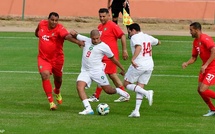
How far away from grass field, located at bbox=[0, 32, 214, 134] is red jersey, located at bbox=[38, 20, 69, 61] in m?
1.26

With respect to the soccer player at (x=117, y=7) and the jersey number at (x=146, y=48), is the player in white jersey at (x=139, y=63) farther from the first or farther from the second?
the soccer player at (x=117, y=7)

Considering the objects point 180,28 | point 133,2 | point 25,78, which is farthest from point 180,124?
point 133,2

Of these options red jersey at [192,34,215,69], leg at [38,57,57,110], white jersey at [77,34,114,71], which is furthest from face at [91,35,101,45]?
red jersey at [192,34,215,69]

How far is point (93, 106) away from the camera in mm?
18344

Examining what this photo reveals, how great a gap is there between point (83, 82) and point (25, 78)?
5.81m

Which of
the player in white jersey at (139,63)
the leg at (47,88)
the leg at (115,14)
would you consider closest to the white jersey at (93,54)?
the player in white jersey at (139,63)

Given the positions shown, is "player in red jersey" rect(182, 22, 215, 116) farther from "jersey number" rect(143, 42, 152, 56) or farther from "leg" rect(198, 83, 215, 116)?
"jersey number" rect(143, 42, 152, 56)

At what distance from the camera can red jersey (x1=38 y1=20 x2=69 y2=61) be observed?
17875 mm

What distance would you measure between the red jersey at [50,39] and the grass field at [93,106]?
1263 millimetres

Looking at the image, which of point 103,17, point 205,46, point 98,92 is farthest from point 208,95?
point 103,17

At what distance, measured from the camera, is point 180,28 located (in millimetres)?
38156

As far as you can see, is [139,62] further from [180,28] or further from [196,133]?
[180,28]

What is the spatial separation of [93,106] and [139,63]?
1.87 metres

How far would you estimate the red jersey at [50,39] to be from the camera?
58.6 ft
